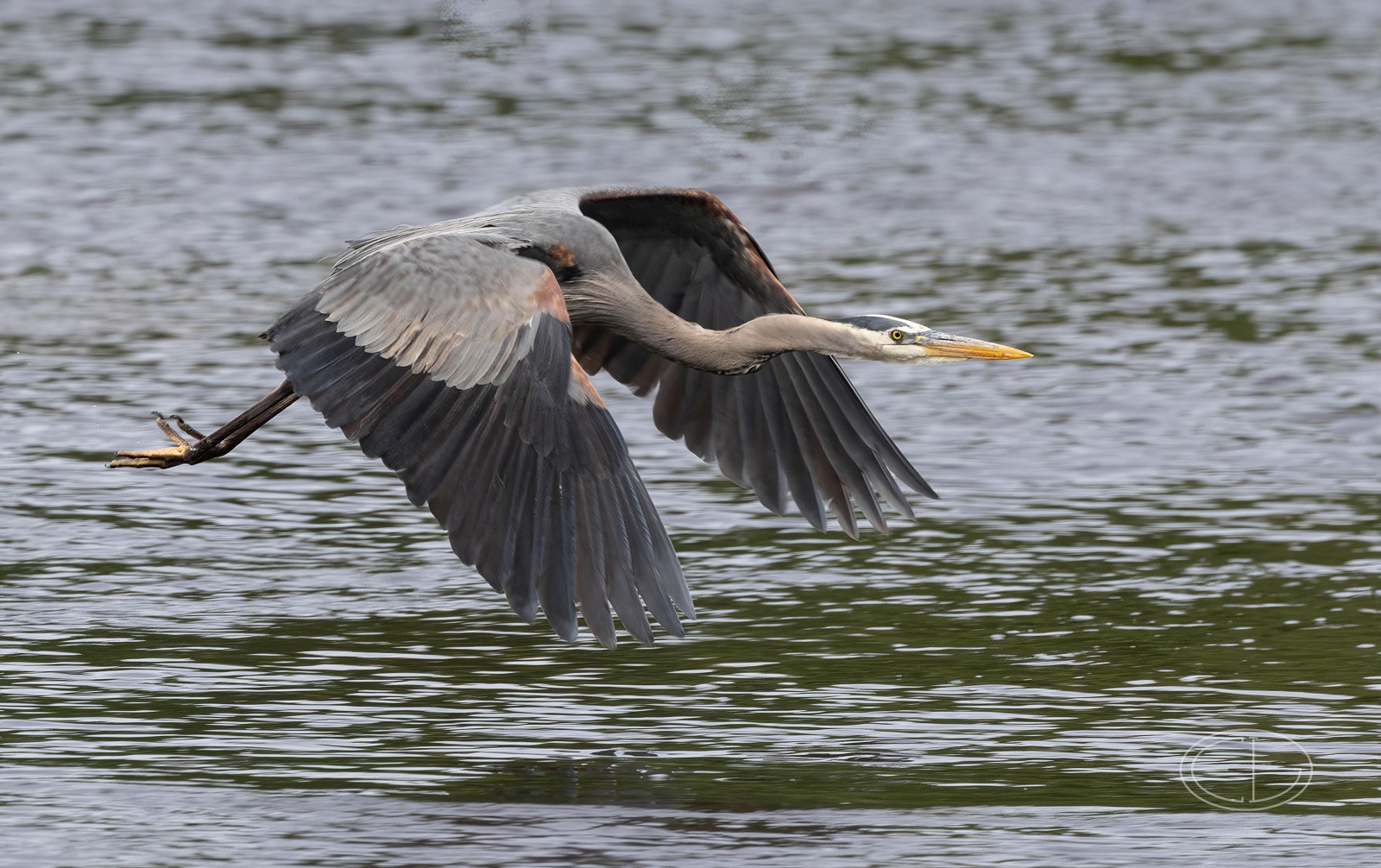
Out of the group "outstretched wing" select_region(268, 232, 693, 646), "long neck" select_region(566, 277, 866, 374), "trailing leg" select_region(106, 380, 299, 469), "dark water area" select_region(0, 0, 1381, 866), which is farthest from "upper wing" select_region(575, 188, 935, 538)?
"outstretched wing" select_region(268, 232, 693, 646)

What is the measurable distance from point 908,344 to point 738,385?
1.34 meters

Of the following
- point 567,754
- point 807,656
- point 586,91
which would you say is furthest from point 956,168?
point 567,754

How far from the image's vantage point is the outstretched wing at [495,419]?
7.38m

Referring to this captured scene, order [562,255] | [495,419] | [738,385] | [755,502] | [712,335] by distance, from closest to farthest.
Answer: [495,419] → [562,255] → [712,335] → [738,385] → [755,502]

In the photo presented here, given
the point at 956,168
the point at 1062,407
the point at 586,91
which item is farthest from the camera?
the point at 586,91

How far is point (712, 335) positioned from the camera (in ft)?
29.2

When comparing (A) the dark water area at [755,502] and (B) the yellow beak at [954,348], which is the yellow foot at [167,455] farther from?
(B) the yellow beak at [954,348]

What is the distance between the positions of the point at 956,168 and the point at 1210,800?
11.0m

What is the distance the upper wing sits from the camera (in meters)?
9.49

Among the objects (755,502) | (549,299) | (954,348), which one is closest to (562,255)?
(549,299)

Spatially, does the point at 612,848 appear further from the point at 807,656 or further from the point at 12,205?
the point at 12,205

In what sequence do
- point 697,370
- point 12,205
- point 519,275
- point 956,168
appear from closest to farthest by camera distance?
1. point 519,275
2. point 697,370
3. point 12,205
4. point 956,168

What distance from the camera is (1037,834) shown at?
22.9 feet

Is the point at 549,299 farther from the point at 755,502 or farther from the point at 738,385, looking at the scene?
the point at 755,502
